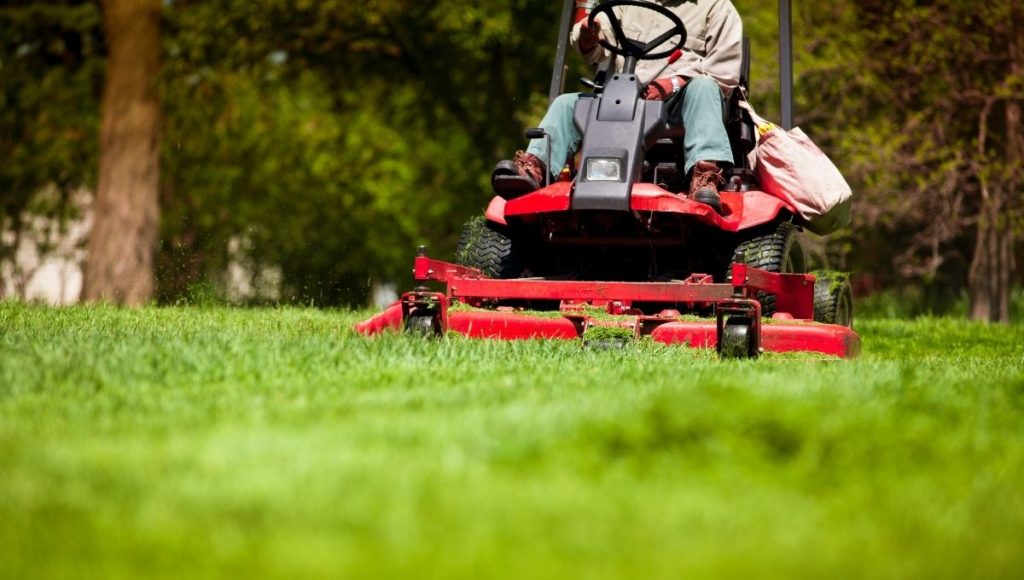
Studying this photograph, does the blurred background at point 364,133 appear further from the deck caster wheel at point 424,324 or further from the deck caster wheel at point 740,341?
the deck caster wheel at point 740,341

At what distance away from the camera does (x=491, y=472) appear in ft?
10.4

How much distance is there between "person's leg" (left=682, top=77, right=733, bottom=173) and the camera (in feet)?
23.0

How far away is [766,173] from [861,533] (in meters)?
4.92

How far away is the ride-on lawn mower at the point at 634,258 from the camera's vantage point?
6480 millimetres

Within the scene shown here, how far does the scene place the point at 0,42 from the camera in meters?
22.2

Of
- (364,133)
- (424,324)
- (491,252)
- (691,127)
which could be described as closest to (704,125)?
(691,127)

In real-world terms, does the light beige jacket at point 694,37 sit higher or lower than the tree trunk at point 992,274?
higher

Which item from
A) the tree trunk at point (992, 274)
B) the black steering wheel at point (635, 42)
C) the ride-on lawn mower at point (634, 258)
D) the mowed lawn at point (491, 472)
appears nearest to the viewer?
the mowed lawn at point (491, 472)

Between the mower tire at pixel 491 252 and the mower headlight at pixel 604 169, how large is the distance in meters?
0.99

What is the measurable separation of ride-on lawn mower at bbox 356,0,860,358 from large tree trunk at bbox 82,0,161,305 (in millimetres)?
10394

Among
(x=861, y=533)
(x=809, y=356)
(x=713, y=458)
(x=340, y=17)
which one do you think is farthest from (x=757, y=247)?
(x=340, y=17)

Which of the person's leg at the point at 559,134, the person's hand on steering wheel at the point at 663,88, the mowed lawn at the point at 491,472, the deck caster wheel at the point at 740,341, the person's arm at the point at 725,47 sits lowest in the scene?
the mowed lawn at the point at 491,472

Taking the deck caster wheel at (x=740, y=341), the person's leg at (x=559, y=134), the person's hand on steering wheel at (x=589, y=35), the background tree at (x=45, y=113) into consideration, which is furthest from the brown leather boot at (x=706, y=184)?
the background tree at (x=45, y=113)

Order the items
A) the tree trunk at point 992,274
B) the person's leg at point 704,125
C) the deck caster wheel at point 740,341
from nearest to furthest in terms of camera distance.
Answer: the deck caster wheel at point 740,341 → the person's leg at point 704,125 → the tree trunk at point 992,274
